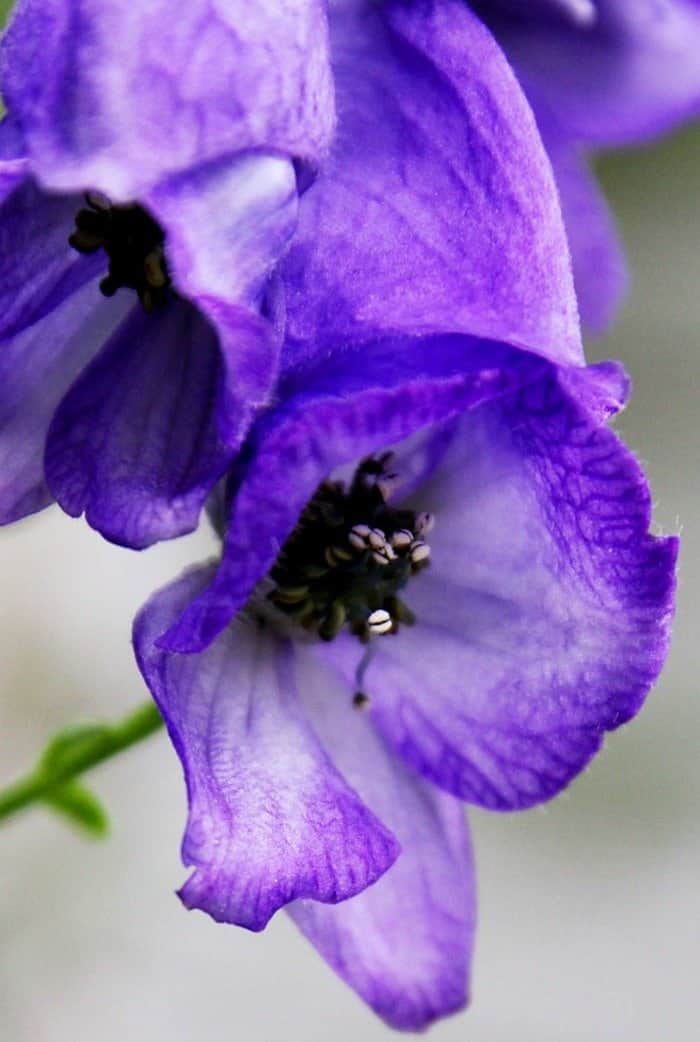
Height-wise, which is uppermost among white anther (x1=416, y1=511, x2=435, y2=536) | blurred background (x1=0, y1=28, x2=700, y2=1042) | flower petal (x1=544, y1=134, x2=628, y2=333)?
flower petal (x1=544, y1=134, x2=628, y2=333)

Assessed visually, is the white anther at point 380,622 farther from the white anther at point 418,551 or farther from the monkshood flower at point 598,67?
the monkshood flower at point 598,67

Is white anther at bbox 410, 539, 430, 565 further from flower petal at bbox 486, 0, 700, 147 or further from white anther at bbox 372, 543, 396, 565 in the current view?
flower petal at bbox 486, 0, 700, 147

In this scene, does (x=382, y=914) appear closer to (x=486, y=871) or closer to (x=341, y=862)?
(x=341, y=862)

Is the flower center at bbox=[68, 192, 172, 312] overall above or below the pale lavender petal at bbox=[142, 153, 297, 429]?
below

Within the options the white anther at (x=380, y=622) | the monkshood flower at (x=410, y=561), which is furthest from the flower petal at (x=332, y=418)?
the white anther at (x=380, y=622)

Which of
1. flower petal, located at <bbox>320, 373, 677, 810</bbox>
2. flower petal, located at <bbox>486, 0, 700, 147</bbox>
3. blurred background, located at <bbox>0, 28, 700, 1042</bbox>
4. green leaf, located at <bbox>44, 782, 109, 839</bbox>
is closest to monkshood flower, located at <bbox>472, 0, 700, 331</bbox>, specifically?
flower petal, located at <bbox>486, 0, 700, 147</bbox>

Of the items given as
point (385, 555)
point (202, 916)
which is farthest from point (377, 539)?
point (202, 916)
